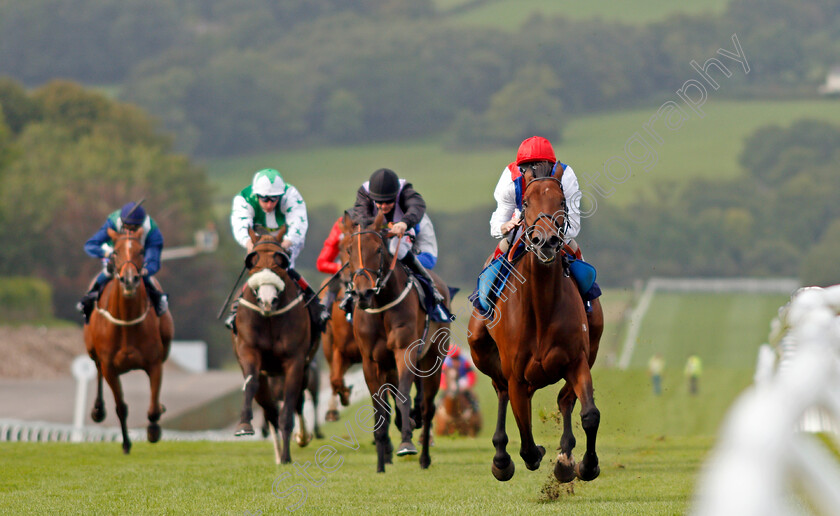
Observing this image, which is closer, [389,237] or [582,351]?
[582,351]

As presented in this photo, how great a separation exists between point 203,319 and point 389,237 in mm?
51680

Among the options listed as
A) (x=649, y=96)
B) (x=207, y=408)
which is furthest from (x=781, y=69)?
(x=207, y=408)

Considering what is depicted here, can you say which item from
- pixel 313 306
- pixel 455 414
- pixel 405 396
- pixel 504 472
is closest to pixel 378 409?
pixel 405 396

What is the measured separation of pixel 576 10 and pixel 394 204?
491ft

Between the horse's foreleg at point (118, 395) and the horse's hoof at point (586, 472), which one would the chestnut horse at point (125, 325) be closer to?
the horse's foreleg at point (118, 395)

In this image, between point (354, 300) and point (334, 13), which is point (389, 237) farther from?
point (334, 13)

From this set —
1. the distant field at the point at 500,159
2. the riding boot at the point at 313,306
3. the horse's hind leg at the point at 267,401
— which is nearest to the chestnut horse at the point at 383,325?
the riding boot at the point at 313,306

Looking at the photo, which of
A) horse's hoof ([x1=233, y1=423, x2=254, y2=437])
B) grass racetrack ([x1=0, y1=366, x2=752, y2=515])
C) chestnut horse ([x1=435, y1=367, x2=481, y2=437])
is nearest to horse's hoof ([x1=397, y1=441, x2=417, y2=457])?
grass racetrack ([x1=0, y1=366, x2=752, y2=515])

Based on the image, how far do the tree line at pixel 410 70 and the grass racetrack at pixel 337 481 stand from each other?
11389 centimetres

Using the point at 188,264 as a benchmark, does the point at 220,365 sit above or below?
below

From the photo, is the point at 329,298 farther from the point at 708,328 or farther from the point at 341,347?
the point at 708,328

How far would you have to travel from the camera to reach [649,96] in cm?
13662

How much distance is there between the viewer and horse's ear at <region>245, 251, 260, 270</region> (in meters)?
10.8

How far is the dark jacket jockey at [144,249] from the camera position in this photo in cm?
1229
